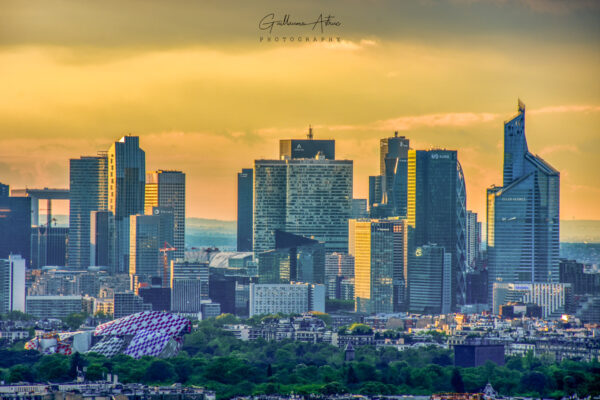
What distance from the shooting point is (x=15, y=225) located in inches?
3932

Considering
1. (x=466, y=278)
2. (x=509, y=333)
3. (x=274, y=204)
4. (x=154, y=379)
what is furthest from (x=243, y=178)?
(x=154, y=379)

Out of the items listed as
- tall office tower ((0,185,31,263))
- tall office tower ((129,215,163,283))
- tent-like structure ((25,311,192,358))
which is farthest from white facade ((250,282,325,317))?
tall office tower ((0,185,31,263))

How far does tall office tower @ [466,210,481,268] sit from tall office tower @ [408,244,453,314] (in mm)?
3574

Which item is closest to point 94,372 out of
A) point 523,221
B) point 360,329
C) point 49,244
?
point 360,329

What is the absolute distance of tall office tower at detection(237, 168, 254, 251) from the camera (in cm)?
10131

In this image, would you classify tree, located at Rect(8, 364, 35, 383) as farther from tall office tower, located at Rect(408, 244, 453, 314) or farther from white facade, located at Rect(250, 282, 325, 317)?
tall office tower, located at Rect(408, 244, 453, 314)

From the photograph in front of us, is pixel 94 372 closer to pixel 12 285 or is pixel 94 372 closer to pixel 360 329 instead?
pixel 360 329

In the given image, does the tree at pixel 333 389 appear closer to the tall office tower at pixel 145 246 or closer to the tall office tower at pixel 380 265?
the tall office tower at pixel 380 265

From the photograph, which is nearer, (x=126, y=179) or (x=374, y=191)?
(x=374, y=191)

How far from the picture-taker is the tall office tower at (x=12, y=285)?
276 feet

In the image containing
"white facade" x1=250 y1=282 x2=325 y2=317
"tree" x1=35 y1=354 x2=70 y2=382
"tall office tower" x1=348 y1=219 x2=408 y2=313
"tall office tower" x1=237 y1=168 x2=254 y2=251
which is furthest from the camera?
"tall office tower" x1=237 y1=168 x2=254 y2=251

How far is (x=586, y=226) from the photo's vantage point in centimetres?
7612

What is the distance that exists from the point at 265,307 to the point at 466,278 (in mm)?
9960

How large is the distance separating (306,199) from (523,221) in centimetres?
1526
